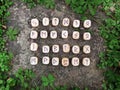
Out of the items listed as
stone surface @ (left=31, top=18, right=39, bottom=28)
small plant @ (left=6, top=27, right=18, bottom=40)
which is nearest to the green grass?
small plant @ (left=6, top=27, right=18, bottom=40)

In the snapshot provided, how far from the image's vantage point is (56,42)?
14.6 ft

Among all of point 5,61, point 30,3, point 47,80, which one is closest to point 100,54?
point 47,80

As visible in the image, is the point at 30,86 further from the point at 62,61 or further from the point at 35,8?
the point at 35,8

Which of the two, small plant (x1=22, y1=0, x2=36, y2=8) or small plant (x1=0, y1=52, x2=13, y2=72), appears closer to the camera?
small plant (x1=0, y1=52, x2=13, y2=72)

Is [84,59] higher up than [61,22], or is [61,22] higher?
[61,22]

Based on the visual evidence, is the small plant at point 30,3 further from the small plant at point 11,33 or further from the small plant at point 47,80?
the small plant at point 47,80

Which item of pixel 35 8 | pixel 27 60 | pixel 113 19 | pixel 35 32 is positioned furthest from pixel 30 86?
pixel 113 19

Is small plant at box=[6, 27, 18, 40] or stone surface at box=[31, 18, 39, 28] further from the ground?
stone surface at box=[31, 18, 39, 28]

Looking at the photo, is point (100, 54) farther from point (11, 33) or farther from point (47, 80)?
point (11, 33)

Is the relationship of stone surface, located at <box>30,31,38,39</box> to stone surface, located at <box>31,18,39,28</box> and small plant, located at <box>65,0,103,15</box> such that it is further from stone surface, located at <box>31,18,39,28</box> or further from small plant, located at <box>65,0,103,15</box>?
small plant, located at <box>65,0,103,15</box>

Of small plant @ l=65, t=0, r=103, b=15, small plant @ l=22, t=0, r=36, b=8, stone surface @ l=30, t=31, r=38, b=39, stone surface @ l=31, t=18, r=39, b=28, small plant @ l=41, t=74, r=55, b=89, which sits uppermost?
small plant @ l=22, t=0, r=36, b=8

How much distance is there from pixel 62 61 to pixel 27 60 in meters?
0.52

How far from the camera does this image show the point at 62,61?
14.3 feet

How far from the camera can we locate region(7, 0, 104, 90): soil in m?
4.40
